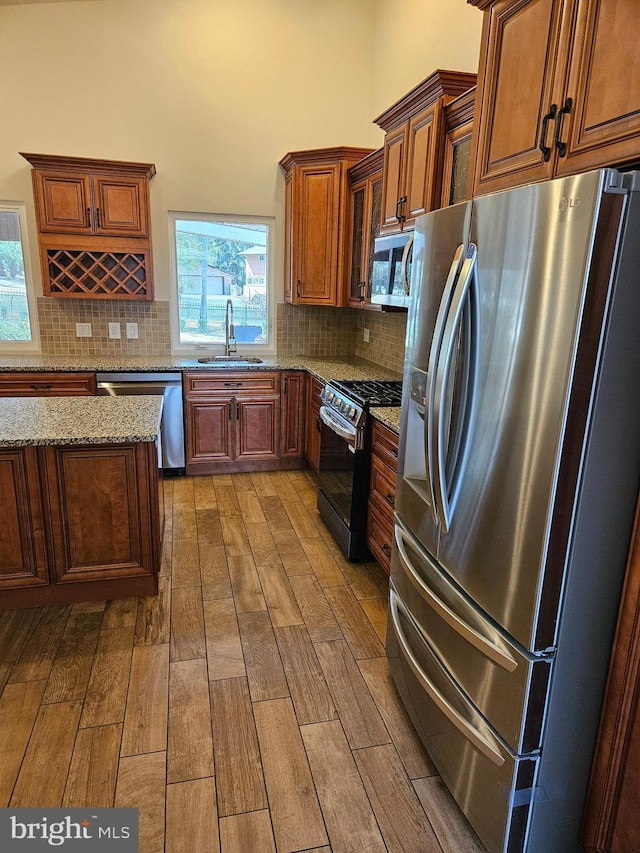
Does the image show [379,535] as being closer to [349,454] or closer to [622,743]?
[349,454]

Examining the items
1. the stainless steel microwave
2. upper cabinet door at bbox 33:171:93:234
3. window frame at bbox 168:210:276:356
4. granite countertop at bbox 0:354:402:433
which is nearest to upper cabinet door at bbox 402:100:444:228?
the stainless steel microwave

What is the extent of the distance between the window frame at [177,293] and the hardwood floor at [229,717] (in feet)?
7.59

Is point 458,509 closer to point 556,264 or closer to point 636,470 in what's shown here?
point 636,470

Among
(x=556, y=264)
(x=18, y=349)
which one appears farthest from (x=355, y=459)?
(x=18, y=349)

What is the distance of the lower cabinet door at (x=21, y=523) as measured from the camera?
241 cm

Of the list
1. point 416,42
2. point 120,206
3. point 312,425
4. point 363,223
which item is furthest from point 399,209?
point 120,206

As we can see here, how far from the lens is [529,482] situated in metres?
1.28

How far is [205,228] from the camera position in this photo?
4.69 metres

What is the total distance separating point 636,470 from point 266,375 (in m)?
3.40

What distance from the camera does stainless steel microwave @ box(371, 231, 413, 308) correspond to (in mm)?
2670

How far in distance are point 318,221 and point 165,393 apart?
1.81m

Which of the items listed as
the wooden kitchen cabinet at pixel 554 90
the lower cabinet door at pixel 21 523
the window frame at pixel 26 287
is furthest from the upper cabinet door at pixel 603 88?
the window frame at pixel 26 287

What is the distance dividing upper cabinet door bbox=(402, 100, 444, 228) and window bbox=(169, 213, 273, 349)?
2151mm

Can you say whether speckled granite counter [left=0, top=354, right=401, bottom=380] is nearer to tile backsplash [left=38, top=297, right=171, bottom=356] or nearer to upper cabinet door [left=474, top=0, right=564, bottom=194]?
tile backsplash [left=38, top=297, right=171, bottom=356]
